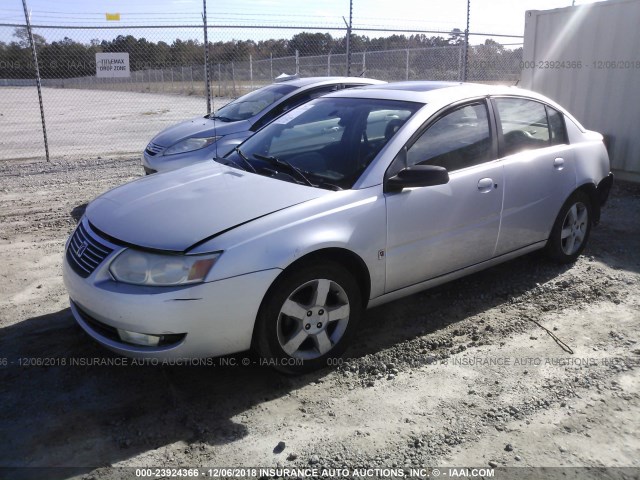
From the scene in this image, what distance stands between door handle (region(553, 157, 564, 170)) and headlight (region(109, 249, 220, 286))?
10.4 ft

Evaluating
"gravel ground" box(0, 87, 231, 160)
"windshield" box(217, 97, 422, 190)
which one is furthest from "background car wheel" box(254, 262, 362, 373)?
"gravel ground" box(0, 87, 231, 160)

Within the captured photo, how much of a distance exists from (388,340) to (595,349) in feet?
4.57

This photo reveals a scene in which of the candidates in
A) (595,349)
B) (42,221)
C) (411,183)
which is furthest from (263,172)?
(42,221)

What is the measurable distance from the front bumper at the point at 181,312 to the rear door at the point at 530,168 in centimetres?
225

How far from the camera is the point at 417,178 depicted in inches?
145

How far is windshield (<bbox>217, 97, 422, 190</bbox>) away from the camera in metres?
3.85

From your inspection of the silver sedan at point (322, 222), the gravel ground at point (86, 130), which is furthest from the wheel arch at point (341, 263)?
the gravel ground at point (86, 130)

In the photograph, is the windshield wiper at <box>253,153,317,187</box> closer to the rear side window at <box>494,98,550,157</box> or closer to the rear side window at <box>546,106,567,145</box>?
the rear side window at <box>494,98,550,157</box>

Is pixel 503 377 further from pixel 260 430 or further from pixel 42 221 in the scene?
pixel 42 221

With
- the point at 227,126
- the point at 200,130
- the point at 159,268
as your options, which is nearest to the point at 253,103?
the point at 227,126

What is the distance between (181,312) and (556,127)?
148 inches

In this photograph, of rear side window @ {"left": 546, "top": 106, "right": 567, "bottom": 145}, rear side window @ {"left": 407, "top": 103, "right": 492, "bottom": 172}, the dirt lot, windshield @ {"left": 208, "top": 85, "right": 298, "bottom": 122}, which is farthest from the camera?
windshield @ {"left": 208, "top": 85, "right": 298, "bottom": 122}

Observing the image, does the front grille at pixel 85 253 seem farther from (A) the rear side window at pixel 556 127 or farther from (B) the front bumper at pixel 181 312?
(A) the rear side window at pixel 556 127

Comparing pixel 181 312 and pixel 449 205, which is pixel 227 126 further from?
pixel 181 312
